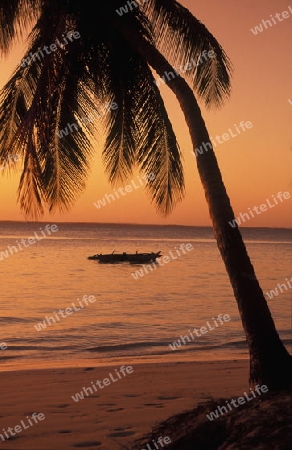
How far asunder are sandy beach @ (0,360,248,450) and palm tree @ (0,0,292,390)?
78.5 inches

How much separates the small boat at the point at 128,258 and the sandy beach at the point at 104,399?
4763 cm

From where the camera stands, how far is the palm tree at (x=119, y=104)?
788cm

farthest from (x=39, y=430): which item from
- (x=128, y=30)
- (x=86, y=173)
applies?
(x=128, y=30)

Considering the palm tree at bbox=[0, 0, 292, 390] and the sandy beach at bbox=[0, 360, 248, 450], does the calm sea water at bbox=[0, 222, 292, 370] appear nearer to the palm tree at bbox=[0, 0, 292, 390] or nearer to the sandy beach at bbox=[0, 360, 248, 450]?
the sandy beach at bbox=[0, 360, 248, 450]

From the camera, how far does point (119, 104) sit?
11.4m
